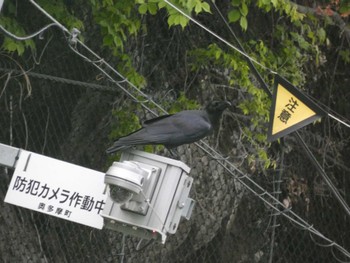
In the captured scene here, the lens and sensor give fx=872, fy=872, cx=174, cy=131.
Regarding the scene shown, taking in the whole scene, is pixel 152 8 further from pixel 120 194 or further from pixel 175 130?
pixel 120 194

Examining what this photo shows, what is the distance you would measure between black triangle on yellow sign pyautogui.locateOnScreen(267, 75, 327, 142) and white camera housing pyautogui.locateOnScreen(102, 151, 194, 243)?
1.21 meters

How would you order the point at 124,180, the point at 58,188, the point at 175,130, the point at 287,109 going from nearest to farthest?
the point at 124,180 < the point at 58,188 < the point at 175,130 < the point at 287,109

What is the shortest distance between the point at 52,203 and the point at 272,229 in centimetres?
324

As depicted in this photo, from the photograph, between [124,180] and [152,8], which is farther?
[152,8]

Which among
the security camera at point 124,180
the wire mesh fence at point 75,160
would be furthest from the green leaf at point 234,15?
the security camera at point 124,180

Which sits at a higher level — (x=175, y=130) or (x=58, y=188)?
(x=175, y=130)

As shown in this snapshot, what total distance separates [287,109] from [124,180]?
5.63 ft

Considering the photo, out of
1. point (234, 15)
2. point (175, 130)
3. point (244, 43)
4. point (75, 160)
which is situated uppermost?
point (175, 130)

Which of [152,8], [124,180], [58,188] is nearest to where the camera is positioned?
[124,180]

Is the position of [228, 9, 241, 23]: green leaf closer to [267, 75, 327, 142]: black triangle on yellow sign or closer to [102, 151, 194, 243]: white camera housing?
[267, 75, 327, 142]: black triangle on yellow sign

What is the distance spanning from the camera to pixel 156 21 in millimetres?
6719

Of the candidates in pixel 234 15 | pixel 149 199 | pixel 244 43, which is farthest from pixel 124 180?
pixel 244 43

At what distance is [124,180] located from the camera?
3750 millimetres

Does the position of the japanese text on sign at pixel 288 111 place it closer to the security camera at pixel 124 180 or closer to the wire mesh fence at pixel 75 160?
Result: the wire mesh fence at pixel 75 160
